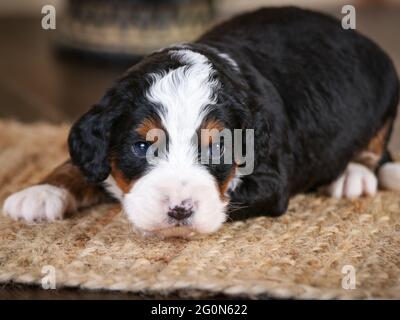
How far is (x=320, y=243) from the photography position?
2621 millimetres

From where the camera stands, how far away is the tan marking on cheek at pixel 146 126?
8.02 ft

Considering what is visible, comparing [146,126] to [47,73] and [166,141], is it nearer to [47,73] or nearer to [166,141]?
[166,141]

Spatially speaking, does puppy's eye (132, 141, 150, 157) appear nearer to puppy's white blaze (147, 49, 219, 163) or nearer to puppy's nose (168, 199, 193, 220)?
puppy's white blaze (147, 49, 219, 163)

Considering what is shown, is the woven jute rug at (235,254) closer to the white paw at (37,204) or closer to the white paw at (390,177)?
the white paw at (37,204)

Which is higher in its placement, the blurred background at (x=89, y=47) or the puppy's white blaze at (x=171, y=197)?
the blurred background at (x=89, y=47)

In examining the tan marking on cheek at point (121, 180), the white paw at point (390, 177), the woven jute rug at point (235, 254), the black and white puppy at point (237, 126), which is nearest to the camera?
the woven jute rug at point (235, 254)

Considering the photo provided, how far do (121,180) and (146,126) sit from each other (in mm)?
247

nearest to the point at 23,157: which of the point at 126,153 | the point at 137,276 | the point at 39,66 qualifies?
the point at 126,153

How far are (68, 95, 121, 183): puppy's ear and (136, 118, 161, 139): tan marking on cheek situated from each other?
4.5 inches

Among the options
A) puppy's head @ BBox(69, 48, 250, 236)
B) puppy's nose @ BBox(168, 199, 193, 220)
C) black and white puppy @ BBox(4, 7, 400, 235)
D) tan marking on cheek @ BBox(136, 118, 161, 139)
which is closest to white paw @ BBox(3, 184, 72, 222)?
black and white puppy @ BBox(4, 7, 400, 235)

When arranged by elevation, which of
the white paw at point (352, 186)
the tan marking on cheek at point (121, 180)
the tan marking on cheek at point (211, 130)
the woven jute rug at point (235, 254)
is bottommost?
the woven jute rug at point (235, 254)

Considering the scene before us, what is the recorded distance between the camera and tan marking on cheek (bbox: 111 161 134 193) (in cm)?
254

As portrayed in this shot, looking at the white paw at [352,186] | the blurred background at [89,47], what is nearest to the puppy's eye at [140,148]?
the white paw at [352,186]

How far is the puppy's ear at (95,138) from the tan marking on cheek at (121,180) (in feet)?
0.08
